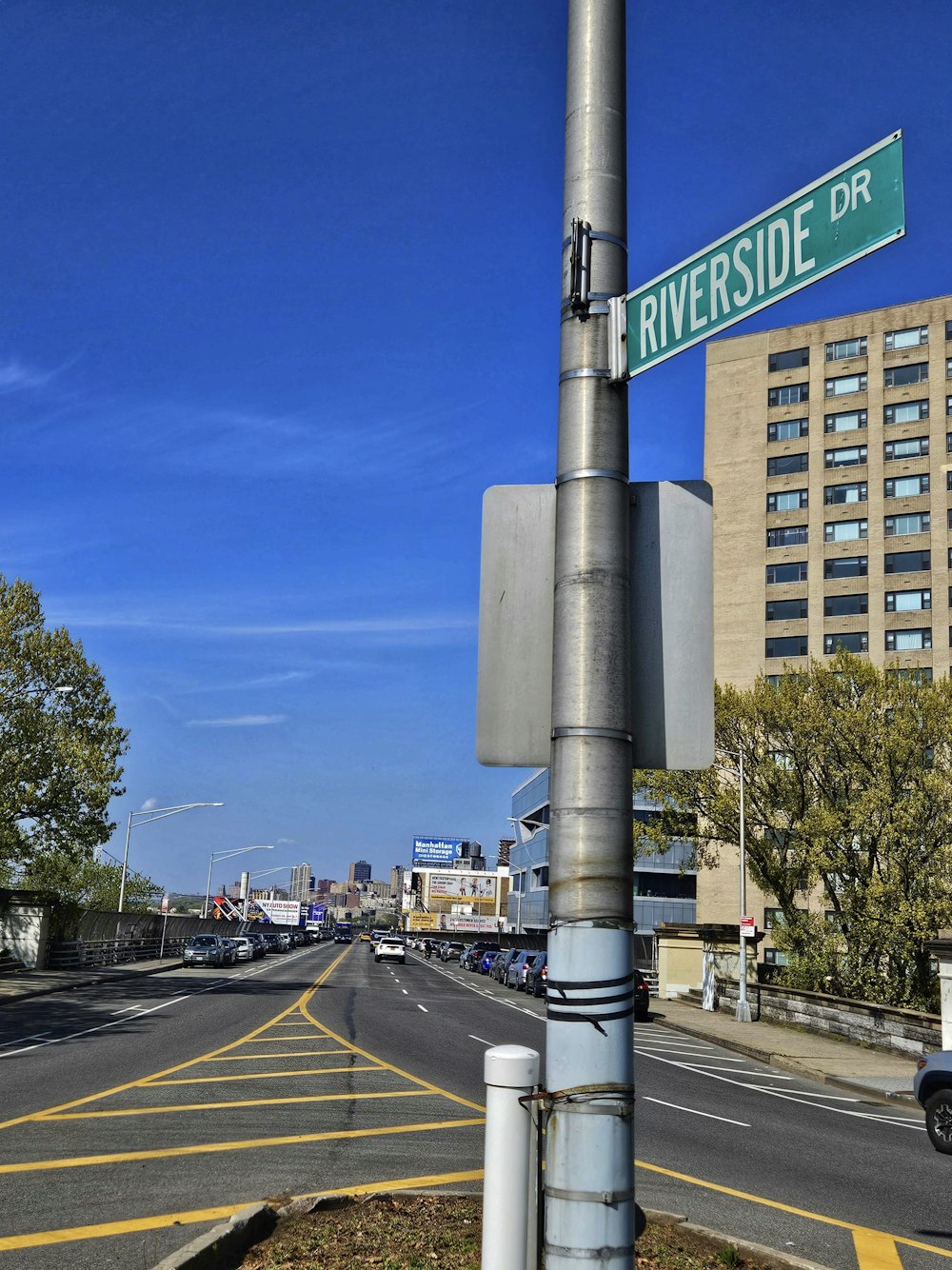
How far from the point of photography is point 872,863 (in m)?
34.1

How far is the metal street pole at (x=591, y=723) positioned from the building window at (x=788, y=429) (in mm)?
78134

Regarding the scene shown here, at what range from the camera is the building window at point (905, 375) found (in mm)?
74625

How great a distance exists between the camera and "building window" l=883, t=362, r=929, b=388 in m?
74.6

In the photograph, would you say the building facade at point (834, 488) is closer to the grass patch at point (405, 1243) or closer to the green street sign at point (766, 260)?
the grass patch at point (405, 1243)

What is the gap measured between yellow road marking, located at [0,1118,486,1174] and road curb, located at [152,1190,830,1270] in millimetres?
3065

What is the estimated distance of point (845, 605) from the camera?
A: 246 feet

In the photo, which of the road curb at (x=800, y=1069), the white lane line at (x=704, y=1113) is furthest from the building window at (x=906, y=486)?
the white lane line at (x=704, y=1113)

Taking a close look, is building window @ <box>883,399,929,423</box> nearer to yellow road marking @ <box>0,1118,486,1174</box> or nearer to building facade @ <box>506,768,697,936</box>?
building facade @ <box>506,768,697,936</box>

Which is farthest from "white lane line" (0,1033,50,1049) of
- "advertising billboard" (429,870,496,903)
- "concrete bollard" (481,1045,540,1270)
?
"advertising billboard" (429,870,496,903)

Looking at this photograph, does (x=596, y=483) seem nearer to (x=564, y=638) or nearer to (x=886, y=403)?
(x=564, y=638)

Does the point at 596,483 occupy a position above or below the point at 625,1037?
above

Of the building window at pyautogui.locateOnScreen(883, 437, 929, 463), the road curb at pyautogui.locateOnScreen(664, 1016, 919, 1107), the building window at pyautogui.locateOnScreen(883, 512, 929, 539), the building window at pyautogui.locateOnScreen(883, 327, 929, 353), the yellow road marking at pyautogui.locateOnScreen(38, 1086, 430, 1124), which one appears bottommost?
the road curb at pyautogui.locateOnScreen(664, 1016, 919, 1107)

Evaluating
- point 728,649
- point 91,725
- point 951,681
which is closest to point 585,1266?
point 951,681

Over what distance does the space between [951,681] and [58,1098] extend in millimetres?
30113
